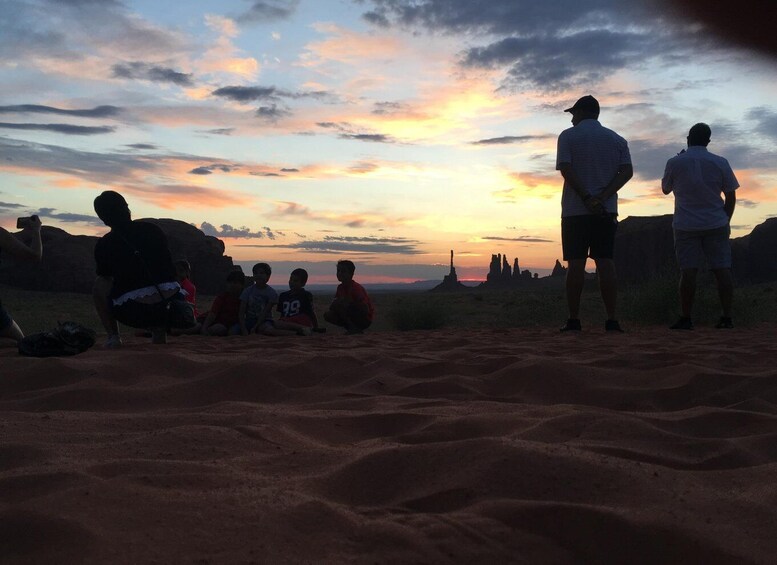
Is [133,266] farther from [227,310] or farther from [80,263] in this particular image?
[80,263]

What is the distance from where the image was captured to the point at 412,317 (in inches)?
422

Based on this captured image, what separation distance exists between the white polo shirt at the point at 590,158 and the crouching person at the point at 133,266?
3461mm

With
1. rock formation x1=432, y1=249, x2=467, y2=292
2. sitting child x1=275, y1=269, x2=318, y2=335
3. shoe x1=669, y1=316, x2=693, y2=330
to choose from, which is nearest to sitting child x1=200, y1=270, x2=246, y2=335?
sitting child x1=275, y1=269, x2=318, y2=335

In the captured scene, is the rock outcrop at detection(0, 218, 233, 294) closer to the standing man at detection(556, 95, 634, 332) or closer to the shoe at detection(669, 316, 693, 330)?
the standing man at detection(556, 95, 634, 332)

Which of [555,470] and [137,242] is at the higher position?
[137,242]

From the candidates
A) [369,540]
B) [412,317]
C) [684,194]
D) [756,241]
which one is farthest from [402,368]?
[756,241]

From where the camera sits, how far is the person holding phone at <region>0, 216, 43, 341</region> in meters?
5.08

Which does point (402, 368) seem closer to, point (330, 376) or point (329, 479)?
point (330, 376)

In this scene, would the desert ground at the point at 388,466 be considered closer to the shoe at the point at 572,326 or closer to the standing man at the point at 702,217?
the shoe at the point at 572,326

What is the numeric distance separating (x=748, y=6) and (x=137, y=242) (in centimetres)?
439

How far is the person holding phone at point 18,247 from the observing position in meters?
5.08

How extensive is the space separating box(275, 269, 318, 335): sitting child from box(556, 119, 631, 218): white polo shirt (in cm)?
308

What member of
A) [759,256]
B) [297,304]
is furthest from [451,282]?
[297,304]

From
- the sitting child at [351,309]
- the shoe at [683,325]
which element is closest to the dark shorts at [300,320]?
the sitting child at [351,309]
